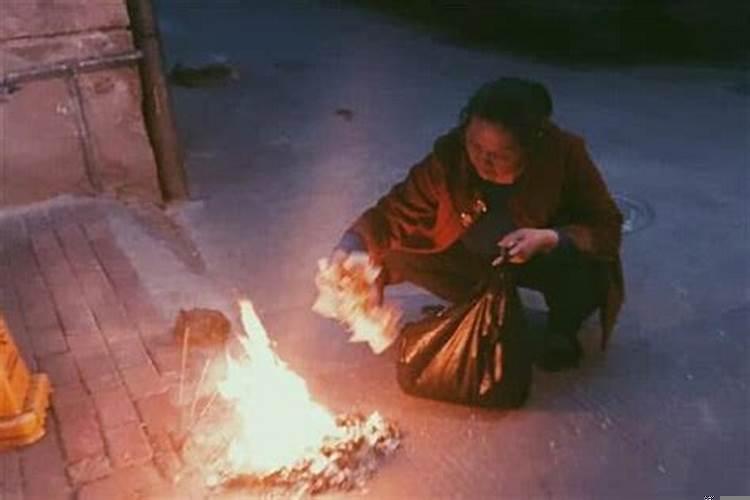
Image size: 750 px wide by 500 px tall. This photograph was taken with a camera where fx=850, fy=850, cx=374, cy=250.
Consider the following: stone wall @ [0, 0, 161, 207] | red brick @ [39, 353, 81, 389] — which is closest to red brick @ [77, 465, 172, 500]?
red brick @ [39, 353, 81, 389]

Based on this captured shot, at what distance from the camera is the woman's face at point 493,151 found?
3.28 m

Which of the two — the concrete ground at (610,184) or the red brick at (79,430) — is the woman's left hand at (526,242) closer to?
the concrete ground at (610,184)

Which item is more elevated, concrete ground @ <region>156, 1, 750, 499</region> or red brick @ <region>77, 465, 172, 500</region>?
red brick @ <region>77, 465, 172, 500</region>

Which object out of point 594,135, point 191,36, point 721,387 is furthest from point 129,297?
point 191,36

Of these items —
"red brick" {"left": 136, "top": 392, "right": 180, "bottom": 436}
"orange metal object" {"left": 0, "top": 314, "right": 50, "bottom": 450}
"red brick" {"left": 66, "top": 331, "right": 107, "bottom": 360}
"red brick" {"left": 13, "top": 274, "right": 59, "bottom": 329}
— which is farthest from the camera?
"red brick" {"left": 13, "top": 274, "right": 59, "bottom": 329}

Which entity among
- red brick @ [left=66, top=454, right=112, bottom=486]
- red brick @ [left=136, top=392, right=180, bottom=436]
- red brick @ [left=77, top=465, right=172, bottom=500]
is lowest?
red brick @ [left=77, top=465, right=172, bottom=500]

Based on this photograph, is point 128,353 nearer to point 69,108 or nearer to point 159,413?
point 159,413

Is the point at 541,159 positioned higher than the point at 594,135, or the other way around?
the point at 541,159

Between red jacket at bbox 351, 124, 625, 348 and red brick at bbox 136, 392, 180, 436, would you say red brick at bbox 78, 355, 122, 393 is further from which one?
red jacket at bbox 351, 124, 625, 348

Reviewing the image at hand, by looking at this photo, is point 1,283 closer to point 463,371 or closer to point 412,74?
point 463,371

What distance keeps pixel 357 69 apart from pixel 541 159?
23.6 ft

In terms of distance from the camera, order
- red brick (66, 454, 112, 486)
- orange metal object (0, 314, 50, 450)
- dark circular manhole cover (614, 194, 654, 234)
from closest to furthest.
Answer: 1. red brick (66, 454, 112, 486)
2. orange metal object (0, 314, 50, 450)
3. dark circular manhole cover (614, 194, 654, 234)

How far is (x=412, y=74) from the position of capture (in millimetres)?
10141

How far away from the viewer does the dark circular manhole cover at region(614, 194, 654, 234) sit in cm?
554
